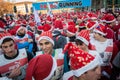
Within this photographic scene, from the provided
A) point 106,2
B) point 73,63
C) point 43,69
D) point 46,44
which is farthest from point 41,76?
point 106,2

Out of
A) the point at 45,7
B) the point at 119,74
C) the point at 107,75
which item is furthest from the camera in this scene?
the point at 45,7

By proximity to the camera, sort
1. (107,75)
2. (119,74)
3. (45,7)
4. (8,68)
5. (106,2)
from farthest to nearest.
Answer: (106,2)
(45,7)
(107,75)
(8,68)
(119,74)

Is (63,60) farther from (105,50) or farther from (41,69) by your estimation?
(41,69)

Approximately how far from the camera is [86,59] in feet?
10.1

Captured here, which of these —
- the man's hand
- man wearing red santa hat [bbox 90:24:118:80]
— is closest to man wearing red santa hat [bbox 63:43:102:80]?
the man's hand

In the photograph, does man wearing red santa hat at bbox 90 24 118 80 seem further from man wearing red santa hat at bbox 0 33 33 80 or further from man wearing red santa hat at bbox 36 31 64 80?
man wearing red santa hat at bbox 0 33 33 80

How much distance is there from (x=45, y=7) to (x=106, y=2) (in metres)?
19.6

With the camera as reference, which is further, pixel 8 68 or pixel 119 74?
pixel 8 68

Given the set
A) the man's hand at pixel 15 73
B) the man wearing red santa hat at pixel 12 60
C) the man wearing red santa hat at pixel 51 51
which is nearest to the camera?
the man's hand at pixel 15 73

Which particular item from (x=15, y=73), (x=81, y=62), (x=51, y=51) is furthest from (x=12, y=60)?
(x=81, y=62)

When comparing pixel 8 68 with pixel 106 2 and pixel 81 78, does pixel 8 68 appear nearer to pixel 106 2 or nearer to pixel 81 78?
pixel 81 78

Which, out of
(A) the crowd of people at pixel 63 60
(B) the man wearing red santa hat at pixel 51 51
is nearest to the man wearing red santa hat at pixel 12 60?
(A) the crowd of people at pixel 63 60

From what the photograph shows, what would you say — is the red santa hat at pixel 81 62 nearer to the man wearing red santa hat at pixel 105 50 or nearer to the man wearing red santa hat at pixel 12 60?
the man wearing red santa hat at pixel 12 60

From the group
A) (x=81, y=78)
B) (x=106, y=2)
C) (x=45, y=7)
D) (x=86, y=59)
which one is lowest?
(x=106, y=2)
